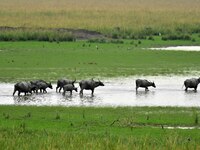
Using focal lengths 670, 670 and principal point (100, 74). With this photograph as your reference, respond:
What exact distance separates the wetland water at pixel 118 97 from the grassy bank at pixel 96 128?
245cm

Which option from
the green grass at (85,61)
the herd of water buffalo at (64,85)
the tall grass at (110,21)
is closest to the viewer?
the herd of water buffalo at (64,85)

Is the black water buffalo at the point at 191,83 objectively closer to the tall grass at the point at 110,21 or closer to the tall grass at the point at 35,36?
the tall grass at the point at 35,36

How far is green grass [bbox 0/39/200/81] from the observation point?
39.6m

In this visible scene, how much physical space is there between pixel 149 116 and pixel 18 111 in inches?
198

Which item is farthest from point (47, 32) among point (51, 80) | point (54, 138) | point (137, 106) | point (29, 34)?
point (54, 138)

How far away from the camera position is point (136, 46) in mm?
55000

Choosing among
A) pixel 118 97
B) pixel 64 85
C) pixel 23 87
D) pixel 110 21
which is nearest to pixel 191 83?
pixel 118 97

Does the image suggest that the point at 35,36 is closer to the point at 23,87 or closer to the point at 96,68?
the point at 96,68

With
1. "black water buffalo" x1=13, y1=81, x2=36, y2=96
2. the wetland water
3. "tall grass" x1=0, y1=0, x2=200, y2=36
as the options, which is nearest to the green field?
"tall grass" x1=0, y1=0, x2=200, y2=36

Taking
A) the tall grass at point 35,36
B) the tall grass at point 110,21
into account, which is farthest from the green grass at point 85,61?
Result: the tall grass at point 110,21

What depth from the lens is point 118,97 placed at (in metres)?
30.8

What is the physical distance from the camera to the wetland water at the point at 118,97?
28.8 m

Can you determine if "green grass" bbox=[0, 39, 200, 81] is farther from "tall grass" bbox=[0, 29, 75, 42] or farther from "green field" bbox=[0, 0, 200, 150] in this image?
"tall grass" bbox=[0, 29, 75, 42]

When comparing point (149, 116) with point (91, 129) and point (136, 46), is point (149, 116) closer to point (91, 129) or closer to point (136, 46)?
point (91, 129)
